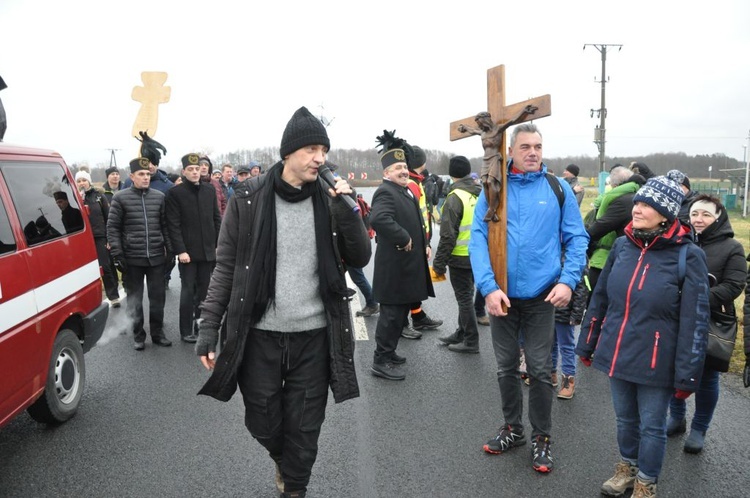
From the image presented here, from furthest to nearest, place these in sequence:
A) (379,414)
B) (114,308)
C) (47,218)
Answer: (114,308)
(379,414)
(47,218)

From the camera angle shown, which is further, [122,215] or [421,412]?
[122,215]

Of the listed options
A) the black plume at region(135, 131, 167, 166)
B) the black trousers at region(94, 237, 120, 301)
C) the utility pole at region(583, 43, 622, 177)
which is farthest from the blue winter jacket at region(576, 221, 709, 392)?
the utility pole at region(583, 43, 622, 177)

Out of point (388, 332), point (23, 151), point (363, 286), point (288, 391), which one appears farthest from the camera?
point (363, 286)

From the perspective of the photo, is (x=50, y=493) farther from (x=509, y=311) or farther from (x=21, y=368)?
(x=509, y=311)

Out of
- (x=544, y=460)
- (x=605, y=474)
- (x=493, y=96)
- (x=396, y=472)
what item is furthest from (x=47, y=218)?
(x=605, y=474)

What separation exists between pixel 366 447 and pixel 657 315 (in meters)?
2.09

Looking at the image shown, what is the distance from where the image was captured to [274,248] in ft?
9.06

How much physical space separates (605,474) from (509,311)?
1165 mm

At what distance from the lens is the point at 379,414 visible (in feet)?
14.2

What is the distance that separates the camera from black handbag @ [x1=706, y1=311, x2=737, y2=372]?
125 inches

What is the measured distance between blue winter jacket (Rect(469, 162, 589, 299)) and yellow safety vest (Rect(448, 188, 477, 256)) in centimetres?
220

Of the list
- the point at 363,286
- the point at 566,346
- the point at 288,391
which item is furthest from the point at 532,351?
the point at 363,286

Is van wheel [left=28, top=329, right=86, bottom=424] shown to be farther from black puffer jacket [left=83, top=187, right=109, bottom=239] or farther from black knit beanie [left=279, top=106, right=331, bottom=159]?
black puffer jacket [left=83, top=187, right=109, bottom=239]

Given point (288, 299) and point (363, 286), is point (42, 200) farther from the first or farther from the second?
point (363, 286)
